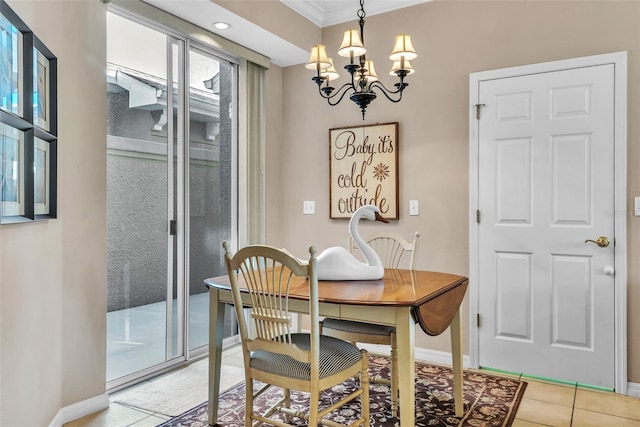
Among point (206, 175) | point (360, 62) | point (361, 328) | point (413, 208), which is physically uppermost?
point (360, 62)

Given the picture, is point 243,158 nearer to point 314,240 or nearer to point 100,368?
point 314,240

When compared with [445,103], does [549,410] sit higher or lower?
lower

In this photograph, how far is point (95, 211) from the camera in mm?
2582

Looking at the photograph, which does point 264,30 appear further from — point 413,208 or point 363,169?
point 413,208

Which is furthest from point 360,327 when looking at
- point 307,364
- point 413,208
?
point 413,208

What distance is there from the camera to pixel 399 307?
187 cm

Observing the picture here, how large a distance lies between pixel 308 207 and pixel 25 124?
243 centimetres

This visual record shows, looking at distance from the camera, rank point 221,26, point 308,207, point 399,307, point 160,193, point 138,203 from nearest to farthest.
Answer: point 399,307
point 138,203
point 160,193
point 221,26
point 308,207

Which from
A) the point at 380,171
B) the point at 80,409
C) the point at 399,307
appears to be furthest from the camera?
the point at 380,171

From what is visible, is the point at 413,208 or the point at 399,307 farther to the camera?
the point at 413,208

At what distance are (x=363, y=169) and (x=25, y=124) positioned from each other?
240 centimetres

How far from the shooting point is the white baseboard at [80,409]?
235 cm

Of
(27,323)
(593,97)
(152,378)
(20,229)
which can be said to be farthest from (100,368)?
(593,97)

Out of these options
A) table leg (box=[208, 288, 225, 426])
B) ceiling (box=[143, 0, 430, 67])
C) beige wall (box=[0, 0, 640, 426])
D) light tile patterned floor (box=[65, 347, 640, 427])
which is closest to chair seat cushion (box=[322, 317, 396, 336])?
table leg (box=[208, 288, 225, 426])
